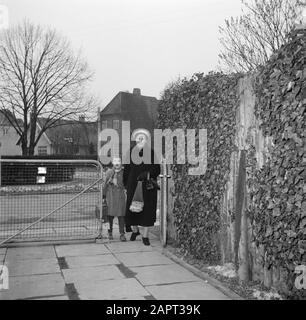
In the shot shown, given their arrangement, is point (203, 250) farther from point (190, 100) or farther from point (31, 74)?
point (31, 74)

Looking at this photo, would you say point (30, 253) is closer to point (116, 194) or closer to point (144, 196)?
point (116, 194)

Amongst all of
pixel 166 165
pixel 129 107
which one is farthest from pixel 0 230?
pixel 129 107

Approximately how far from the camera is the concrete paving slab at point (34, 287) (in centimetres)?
473

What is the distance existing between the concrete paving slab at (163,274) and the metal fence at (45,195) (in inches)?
89.5

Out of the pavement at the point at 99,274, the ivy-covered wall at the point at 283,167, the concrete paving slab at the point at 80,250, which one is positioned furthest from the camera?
the concrete paving slab at the point at 80,250

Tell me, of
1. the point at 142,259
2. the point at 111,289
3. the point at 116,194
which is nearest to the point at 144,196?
the point at 116,194

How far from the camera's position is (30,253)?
681 cm

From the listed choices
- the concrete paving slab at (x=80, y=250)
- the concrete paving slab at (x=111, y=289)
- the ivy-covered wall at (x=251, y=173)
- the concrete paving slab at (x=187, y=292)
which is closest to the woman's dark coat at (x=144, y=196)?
the ivy-covered wall at (x=251, y=173)

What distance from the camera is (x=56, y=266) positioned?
5961mm

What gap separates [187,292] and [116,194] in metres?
3.35

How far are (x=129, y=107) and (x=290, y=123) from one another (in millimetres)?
53810

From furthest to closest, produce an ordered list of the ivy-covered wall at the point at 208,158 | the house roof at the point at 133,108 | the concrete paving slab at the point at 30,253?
the house roof at the point at 133,108, the concrete paving slab at the point at 30,253, the ivy-covered wall at the point at 208,158

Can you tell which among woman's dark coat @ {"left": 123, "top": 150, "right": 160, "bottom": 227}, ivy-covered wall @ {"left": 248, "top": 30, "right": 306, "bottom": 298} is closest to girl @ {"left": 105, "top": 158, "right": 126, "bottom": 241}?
woman's dark coat @ {"left": 123, "top": 150, "right": 160, "bottom": 227}

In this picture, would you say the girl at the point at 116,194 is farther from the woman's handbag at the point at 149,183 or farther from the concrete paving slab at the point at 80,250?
the woman's handbag at the point at 149,183
